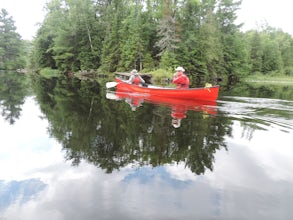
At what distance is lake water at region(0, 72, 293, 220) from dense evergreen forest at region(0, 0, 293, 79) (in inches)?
976

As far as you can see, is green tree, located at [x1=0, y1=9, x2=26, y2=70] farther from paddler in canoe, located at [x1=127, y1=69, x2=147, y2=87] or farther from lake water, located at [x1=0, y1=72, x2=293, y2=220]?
lake water, located at [x1=0, y1=72, x2=293, y2=220]

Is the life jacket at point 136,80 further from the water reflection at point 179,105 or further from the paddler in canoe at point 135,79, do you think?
the water reflection at point 179,105

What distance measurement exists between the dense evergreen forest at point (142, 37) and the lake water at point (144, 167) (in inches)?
976

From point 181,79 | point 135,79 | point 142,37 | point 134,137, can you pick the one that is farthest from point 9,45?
point 134,137

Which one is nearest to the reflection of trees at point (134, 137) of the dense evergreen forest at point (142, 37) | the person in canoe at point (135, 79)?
the person in canoe at point (135, 79)

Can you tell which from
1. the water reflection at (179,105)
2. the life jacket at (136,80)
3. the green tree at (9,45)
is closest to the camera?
the water reflection at (179,105)

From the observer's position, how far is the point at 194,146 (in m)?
6.74

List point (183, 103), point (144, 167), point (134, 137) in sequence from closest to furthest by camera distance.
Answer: point (144, 167)
point (134, 137)
point (183, 103)

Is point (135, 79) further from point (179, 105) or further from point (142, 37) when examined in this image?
point (142, 37)

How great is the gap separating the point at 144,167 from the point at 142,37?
107 feet

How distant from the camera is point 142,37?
3616cm

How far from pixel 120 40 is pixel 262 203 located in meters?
37.9

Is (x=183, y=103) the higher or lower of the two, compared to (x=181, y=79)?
lower

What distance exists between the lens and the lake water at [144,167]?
402cm
